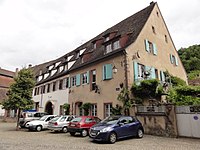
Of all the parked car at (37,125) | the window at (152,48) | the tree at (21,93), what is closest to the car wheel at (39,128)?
the parked car at (37,125)

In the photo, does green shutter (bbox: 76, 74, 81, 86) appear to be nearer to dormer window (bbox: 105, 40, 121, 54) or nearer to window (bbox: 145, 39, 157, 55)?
dormer window (bbox: 105, 40, 121, 54)

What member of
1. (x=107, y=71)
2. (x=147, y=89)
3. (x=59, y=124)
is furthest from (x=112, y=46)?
(x=59, y=124)

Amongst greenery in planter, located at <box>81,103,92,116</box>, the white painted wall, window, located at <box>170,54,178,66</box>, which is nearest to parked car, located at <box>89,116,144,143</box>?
greenery in planter, located at <box>81,103,92,116</box>

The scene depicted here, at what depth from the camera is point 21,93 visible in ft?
59.0

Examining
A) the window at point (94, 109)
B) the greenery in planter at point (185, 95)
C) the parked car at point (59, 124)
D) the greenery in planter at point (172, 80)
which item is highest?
the greenery in planter at point (172, 80)

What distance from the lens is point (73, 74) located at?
73.8ft

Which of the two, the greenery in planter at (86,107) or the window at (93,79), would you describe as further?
the window at (93,79)

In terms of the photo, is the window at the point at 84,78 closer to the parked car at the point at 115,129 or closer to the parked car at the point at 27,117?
the parked car at the point at 27,117

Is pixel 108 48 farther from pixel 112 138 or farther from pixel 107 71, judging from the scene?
pixel 112 138

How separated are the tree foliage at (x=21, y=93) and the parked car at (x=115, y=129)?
1003cm

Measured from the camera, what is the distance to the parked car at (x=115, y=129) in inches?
388

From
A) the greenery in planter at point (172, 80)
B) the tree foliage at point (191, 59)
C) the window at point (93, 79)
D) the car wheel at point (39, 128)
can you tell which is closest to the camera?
the car wheel at point (39, 128)

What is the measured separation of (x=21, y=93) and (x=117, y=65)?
9922mm

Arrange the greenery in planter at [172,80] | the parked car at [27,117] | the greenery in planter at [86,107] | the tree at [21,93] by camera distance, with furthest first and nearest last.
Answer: the greenery in planter at [172,80] < the parked car at [27,117] < the greenery in planter at [86,107] < the tree at [21,93]
